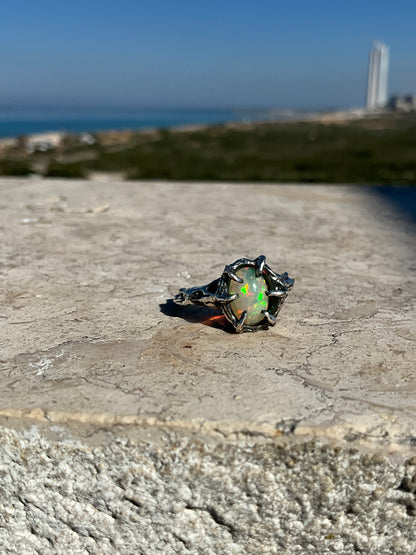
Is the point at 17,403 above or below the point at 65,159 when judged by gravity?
below

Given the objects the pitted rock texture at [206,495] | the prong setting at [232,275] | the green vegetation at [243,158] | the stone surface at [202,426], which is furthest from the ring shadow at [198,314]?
the green vegetation at [243,158]

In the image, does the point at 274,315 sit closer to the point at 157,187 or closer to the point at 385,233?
the point at 385,233

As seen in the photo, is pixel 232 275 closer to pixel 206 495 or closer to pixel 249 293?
pixel 249 293

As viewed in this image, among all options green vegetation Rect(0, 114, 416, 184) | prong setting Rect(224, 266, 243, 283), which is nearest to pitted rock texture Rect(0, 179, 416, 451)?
prong setting Rect(224, 266, 243, 283)

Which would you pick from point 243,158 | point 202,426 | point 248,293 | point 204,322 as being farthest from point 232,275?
point 243,158

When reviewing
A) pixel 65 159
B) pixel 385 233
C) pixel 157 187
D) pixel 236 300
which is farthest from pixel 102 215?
pixel 65 159

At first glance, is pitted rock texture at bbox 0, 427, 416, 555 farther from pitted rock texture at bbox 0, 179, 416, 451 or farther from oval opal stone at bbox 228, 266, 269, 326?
oval opal stone at bbox 228, 266, 269, 326
